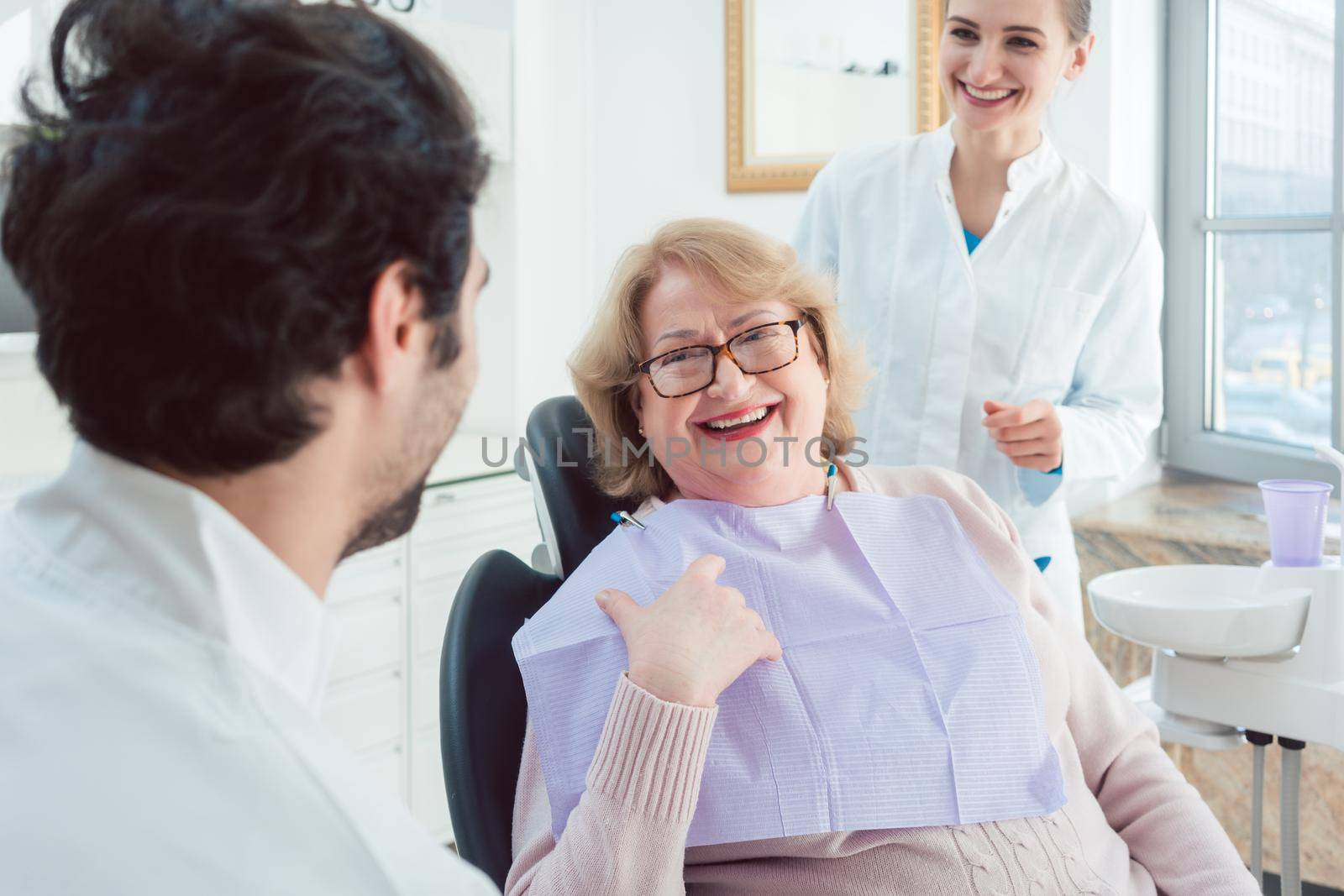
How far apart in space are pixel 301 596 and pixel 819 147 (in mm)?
2639

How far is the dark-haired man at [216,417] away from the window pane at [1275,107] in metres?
2.41

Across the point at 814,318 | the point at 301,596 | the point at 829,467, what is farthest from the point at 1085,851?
the point at 301,596

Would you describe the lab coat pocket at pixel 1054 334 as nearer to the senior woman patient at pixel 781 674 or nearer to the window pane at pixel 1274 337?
the senior woman patient at pixel 781 674

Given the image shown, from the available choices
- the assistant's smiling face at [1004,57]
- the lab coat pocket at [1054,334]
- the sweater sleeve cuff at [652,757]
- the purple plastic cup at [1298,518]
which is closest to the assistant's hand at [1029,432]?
the lab coat pocket at [1054,334]

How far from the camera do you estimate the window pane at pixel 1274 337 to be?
105 inches

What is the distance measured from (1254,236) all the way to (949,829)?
2.04 m

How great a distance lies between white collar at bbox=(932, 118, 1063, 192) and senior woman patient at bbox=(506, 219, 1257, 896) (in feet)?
1.55

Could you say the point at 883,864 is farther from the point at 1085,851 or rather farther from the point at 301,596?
the point at 301,596

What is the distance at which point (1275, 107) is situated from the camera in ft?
8.76

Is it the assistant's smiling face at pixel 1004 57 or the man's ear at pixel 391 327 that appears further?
the assistant's smiling face at pixel 1004 57

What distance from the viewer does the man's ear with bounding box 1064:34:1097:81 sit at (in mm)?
1810

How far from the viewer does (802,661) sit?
131cm

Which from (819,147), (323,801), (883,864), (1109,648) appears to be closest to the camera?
(323,801)

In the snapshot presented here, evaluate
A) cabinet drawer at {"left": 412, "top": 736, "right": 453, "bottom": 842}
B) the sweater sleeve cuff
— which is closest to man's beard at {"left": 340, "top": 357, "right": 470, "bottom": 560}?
the sweater sleeve cuff
